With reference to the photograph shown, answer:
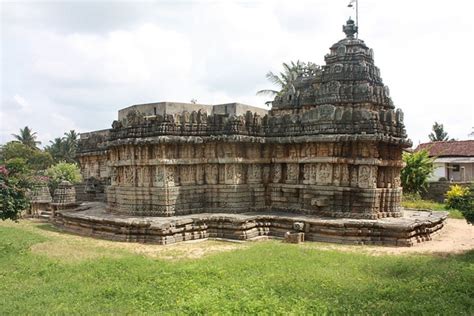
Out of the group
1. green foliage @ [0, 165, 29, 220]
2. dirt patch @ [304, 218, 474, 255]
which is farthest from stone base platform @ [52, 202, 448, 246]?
green foliage @ [0, 165, 29, 220]

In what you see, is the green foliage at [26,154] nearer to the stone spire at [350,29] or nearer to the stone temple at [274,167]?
the stone temple at [274,167]

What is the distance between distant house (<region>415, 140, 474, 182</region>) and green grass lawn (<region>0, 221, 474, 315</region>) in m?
24.4

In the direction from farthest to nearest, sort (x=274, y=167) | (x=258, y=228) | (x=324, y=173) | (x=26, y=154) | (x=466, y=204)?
(x=26, y=154) < (x=274, y=167) < (x=324, y=173) < (x=258, y=228) < (x=466, y=204)

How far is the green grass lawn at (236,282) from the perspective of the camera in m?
→ 6.20

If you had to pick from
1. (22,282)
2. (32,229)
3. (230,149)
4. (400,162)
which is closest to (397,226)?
(400,162)

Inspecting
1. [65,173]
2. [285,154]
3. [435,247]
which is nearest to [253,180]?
[285,154]

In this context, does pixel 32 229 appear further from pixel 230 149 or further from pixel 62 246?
pixel 230 149

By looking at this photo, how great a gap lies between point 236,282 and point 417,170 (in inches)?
787

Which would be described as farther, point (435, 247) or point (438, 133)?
point (438, 133)

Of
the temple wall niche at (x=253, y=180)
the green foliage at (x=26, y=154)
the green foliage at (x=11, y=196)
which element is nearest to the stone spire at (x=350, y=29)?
the temple wall niche at (x=253, y=180)

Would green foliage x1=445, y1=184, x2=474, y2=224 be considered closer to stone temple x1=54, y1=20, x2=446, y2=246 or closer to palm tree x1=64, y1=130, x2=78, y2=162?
stone temple x1=54, y1=20, x2=446, y2=246

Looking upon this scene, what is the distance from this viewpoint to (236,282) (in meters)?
7.52

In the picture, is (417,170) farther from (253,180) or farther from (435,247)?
(435,247)

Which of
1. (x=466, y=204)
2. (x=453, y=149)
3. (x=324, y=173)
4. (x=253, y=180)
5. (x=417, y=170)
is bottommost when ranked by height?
(x=466, y=204)
